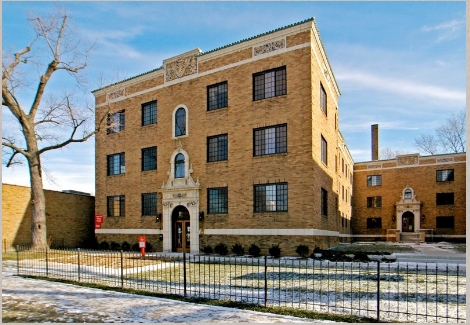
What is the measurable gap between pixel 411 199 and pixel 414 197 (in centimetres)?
40

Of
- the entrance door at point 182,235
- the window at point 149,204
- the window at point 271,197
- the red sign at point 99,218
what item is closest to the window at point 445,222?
the window at point 271,197

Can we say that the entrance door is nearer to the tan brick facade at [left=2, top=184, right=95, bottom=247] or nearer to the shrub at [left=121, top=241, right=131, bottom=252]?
the shrub at [left=121, top=241, right=131, bottom=252]

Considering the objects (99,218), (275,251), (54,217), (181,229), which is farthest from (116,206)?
(275,251)

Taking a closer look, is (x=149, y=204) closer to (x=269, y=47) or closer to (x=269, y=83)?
(x=269, y=83)

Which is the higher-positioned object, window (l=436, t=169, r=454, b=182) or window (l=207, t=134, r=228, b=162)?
window (l=207, t=134, r=228, b=162)

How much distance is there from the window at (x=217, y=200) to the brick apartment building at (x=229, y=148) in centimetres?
6

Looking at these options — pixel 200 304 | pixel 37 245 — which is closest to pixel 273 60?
pixel 200 304

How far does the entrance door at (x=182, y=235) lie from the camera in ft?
80.0

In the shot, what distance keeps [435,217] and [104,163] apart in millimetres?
35119

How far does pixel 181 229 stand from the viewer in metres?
24.8

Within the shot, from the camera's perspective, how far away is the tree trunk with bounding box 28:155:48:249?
24172 mm

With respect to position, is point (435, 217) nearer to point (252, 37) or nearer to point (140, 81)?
point (252, 37)

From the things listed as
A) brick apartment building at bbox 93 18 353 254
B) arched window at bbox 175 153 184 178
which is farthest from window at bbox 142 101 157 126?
arched window at bbox 175 153 184 178

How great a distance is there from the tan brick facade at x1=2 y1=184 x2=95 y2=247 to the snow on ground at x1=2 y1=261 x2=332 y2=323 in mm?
17574
